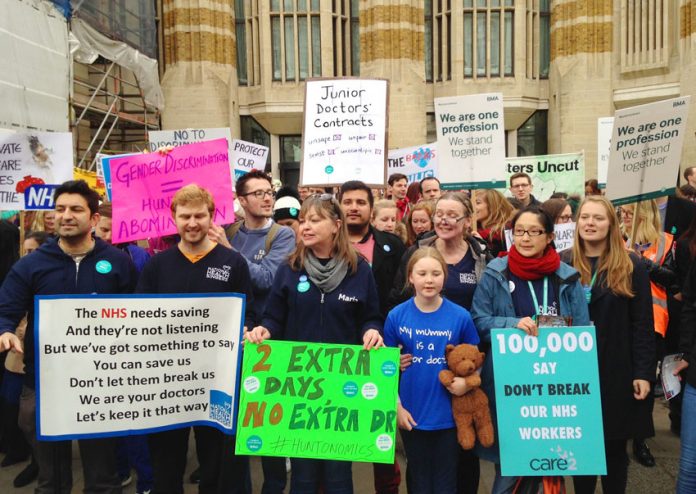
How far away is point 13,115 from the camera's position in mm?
10789

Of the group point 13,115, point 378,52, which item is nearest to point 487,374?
point 13,115

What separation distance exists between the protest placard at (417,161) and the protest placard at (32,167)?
16.9 ft

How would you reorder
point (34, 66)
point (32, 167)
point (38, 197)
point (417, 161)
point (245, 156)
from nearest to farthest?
point (38, 197), point (32, 167), point (245, 156), point (417, 161), point (34, 66)

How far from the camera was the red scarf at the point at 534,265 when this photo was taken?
304 cm

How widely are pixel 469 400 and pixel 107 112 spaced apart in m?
13.1

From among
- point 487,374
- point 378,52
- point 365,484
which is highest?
point 378,52

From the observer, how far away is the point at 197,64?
55.6 ft

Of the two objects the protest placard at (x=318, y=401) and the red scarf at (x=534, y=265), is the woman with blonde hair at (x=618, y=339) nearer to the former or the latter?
the red scarf at (x=534, y=265)

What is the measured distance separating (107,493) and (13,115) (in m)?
9.71

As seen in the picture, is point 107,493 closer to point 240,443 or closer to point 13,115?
point 240,443

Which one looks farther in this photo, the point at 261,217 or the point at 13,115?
the point at 13,115

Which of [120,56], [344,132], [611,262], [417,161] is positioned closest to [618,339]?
[611,262]

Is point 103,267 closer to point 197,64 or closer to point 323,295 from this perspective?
point 323,295

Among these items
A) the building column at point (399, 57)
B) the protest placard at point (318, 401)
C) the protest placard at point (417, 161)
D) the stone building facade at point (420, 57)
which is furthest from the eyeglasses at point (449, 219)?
the stone building facade at point (420, 57)
